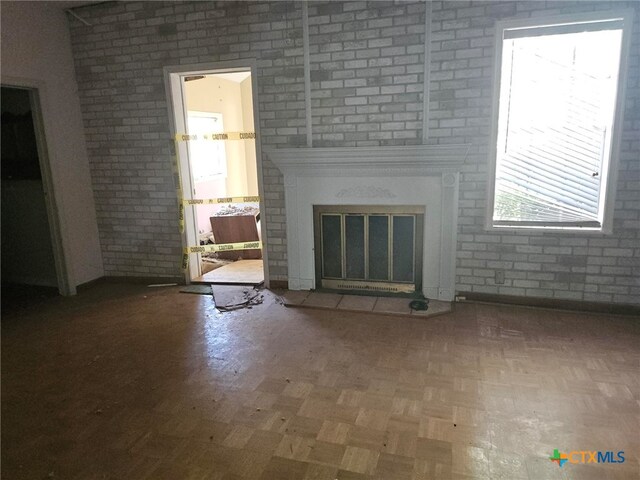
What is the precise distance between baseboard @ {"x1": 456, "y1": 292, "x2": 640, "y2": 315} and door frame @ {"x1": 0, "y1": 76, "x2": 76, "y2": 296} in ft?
13.0

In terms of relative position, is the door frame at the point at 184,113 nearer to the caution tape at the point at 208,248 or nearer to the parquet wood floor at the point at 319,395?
the caution tape at the point at 208,248

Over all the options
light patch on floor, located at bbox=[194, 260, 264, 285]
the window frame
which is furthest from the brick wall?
the window frame

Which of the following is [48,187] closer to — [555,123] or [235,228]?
[235,228]

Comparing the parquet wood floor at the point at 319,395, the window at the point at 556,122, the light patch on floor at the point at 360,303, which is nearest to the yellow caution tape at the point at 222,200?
the light patch on floor at the point at 360,303

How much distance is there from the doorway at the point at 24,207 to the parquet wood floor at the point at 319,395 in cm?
106

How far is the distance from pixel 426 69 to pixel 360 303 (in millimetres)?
2088

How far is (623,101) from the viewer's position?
3252 millimetres

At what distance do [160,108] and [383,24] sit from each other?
2.31 meters

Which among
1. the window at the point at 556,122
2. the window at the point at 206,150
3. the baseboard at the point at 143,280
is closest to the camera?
the window at the point at 556,122

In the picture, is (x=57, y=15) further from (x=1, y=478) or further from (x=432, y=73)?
(x=1, y=478)

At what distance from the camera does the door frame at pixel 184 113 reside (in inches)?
161

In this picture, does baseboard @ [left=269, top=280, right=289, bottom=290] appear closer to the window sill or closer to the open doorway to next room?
the open doorway to next room

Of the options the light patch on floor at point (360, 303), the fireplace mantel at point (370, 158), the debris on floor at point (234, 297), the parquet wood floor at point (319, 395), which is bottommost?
the parquet wood floor at point (319, 395)

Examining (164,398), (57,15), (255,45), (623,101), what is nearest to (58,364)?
(164,398)
